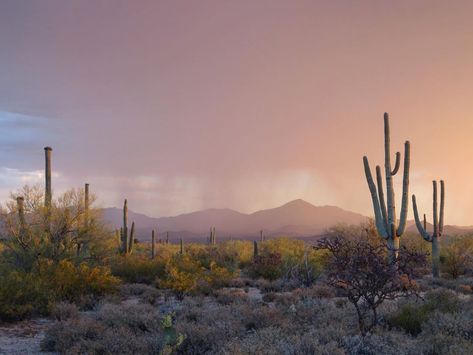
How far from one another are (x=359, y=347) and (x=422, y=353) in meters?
0.92

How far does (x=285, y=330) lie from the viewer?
29.3ft

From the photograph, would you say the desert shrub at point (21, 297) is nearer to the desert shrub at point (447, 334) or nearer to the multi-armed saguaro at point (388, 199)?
the desert shrub at point (447, 334)

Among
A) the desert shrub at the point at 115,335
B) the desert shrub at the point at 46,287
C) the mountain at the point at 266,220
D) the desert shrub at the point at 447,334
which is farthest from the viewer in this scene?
the mountain at the point at 266,220

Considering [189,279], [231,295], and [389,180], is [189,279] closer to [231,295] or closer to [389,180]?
[231,295]

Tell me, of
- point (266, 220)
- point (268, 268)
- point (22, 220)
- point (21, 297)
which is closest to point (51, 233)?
point (22, 220)

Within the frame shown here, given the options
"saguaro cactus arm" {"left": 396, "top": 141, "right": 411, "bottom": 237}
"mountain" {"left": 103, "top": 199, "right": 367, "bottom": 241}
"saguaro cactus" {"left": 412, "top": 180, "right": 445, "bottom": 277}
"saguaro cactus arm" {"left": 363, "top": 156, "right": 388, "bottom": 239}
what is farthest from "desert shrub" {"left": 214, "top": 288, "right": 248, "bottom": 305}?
"mountain" {"left": 103, "top": 199, "right": 367, "bottom": 241}

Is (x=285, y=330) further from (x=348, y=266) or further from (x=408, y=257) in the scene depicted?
(x=408, y=257)

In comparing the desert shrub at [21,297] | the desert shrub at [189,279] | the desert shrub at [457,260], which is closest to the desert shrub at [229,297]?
the desert shrub at [189,279]

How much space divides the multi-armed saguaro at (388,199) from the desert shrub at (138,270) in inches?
351

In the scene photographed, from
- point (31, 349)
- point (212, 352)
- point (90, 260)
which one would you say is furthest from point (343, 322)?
point (90, 260)

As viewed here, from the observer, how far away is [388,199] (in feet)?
62.4

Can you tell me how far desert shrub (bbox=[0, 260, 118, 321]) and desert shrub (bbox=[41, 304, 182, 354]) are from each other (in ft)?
7.31

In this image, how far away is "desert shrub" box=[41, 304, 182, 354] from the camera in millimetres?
7803

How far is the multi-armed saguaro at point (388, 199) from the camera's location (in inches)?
733
